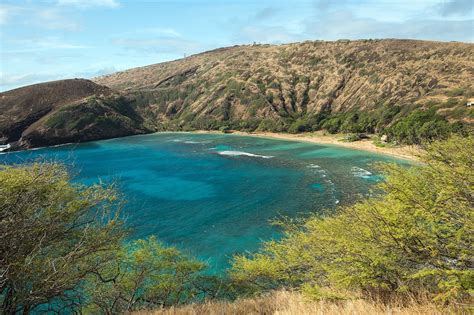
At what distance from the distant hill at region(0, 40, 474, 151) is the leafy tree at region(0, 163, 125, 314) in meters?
111

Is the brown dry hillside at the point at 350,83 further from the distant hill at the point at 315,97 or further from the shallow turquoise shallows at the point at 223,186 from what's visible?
the shallow turquoise shallows at the point at 223,186

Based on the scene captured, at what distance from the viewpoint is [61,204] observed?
16.4 metres

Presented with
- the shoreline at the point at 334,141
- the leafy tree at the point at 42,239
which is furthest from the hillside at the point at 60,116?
the leafy tree at the point at 42,239

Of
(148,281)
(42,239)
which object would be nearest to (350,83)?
(148,281)

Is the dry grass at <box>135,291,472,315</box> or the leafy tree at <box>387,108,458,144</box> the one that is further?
the leafy tree at <box>387,108,458,144</box>

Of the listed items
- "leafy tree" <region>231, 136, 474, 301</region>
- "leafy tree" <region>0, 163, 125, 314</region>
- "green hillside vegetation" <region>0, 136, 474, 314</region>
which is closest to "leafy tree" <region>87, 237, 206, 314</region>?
"green hillside vegetation" <region>0, 136, 474, 314</region>

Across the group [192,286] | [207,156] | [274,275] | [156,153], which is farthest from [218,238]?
[156,153]

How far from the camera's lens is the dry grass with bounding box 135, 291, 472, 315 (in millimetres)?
9211

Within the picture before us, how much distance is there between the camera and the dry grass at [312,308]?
30.2 ft

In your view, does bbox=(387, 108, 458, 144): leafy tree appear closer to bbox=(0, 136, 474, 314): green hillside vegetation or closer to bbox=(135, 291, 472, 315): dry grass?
bbox=(0, 136, 474, 314): green hillside vegetation

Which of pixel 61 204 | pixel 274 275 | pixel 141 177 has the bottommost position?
pixel 141 177

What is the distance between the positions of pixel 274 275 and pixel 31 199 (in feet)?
51.3

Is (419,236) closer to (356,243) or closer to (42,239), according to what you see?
(356,243)

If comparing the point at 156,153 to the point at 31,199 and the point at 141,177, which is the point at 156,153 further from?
the point at 31,199
